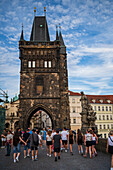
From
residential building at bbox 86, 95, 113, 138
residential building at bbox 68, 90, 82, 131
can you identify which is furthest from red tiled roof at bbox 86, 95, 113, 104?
residential building at bbox 68, 90, 82, 131

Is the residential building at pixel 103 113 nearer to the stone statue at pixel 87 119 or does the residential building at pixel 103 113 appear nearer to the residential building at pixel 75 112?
the residential building at pixel 75 112

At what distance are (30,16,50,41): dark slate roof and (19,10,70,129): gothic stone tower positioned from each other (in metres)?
0.61

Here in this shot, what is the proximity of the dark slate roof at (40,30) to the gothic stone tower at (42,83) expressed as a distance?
0.61 m

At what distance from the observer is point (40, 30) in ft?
112

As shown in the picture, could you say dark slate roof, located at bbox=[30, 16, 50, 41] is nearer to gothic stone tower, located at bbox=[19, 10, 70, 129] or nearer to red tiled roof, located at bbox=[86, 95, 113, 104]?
gothic stone tower, located at bbox=[19, 10, 70, 129]

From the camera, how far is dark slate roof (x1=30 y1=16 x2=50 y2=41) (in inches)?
1293

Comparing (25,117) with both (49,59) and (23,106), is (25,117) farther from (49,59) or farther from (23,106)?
(49,59)

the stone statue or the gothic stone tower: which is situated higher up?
the gothic stone tower

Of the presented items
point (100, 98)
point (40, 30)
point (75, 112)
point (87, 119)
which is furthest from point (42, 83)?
point (100, 98)

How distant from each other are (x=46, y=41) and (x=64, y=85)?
876 cm

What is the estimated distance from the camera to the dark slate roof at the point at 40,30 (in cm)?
3284

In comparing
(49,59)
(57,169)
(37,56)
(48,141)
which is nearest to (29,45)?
(37,56)

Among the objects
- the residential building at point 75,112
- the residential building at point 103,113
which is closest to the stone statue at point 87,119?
the residential building at point 75,112

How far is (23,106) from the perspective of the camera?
91.4 ft
